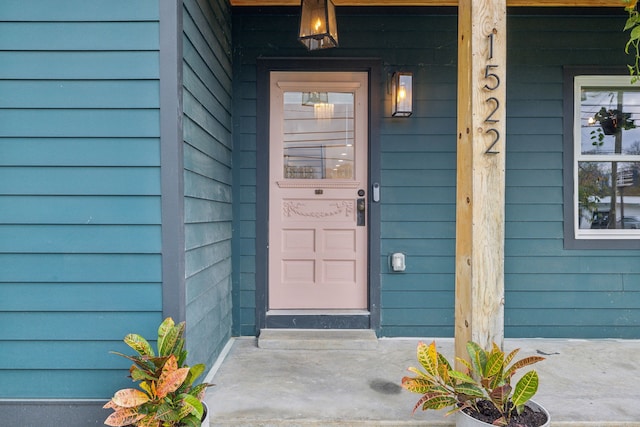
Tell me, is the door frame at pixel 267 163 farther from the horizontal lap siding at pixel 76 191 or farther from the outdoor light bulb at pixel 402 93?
the horizontal lap siding at pixel 76 191

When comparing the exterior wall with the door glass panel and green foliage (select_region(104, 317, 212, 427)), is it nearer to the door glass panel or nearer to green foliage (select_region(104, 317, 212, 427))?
the door glass panel

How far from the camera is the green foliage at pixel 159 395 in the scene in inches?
54.5

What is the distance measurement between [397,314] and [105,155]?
2179mm

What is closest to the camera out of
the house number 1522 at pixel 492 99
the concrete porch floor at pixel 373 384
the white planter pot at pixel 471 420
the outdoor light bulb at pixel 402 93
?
the white planter pot at pixel 471 420

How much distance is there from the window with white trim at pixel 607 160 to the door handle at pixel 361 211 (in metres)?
1.57

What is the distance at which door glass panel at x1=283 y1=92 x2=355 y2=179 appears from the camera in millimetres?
2939

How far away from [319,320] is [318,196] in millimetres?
923

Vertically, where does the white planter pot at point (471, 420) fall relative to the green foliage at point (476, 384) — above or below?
below

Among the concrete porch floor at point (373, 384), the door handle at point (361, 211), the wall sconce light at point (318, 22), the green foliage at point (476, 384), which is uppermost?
the wall sconce light at point (318, 22)

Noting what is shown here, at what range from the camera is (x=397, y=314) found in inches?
113

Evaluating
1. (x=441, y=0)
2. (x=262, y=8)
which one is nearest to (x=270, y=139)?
(x=262, y=8)

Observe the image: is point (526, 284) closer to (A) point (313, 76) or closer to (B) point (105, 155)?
(A) point (313, 76)

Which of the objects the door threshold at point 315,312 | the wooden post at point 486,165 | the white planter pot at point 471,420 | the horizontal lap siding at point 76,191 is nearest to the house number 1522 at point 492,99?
the wooden post at point 486,165

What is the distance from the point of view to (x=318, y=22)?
225cm
